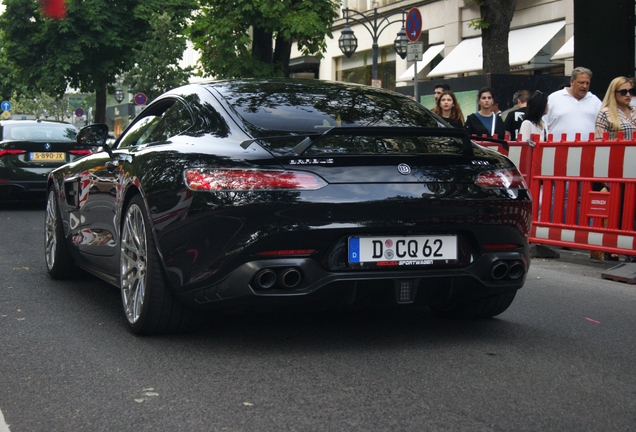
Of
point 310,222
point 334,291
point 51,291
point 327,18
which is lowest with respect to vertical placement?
point 51,291

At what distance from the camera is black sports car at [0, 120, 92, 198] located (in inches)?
606

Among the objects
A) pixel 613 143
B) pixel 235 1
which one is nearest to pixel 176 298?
pixel 613 143

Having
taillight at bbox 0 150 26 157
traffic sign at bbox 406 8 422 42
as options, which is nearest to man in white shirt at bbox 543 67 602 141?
traffic sign at bbox 406 8 422 42

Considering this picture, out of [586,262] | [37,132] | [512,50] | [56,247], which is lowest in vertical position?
[586,262]

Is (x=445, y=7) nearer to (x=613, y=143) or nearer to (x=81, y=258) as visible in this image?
(x=613, y=143)

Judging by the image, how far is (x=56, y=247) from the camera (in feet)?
23.9

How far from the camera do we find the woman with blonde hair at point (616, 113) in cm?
1000

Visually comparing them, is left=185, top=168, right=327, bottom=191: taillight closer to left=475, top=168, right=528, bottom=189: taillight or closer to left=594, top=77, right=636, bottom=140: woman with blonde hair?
left=475, top=168, right=528, bottom=189: taillight

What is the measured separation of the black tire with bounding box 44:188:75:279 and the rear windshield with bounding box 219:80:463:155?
7.61 feet

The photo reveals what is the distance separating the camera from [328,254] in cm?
454

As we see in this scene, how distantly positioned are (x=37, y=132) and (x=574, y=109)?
29.0 ft

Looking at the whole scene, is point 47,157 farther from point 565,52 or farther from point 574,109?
point 565,52

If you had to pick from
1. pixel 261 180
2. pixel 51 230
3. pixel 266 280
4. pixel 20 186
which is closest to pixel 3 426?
pixel 266 280

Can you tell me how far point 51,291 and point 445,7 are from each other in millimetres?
28007
